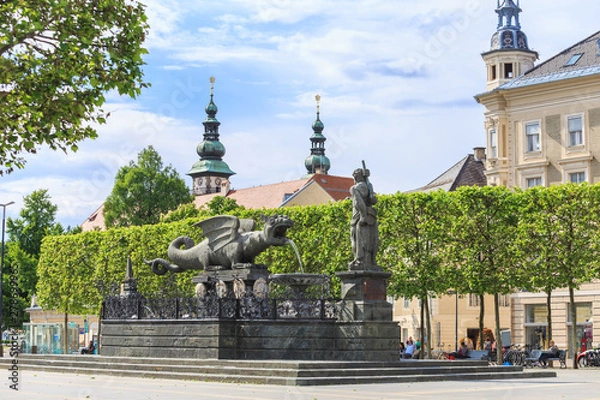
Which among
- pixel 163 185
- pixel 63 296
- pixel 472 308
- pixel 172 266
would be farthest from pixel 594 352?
pixel 163 185

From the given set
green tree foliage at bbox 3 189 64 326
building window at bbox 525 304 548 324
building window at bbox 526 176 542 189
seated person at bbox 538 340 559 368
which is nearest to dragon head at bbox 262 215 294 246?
seated person at bbox 538 340 559 368

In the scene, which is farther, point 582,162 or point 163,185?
point 163,185

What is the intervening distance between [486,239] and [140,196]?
44396mm

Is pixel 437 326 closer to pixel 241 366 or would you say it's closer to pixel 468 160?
pixel 468 160

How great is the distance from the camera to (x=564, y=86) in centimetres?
5688

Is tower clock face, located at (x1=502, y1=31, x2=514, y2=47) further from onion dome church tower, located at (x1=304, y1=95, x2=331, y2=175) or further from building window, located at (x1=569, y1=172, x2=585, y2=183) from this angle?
onion dome church tower, located at (x1=304, y1=95, x2=331, y2=175)

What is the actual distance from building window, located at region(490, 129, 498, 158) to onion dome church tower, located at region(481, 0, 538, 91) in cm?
833

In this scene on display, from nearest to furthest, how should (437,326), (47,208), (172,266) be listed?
(172,266) < (437,326) < (47,208)

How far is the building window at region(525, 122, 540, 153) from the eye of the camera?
2304 inches

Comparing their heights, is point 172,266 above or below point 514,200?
below

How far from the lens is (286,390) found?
22.3 meters

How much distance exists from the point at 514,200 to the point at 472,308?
34.1 metres

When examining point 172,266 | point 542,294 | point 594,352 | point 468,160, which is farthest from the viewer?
point 468,160

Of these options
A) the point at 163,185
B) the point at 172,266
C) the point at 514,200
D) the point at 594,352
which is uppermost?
the point at 163,185
